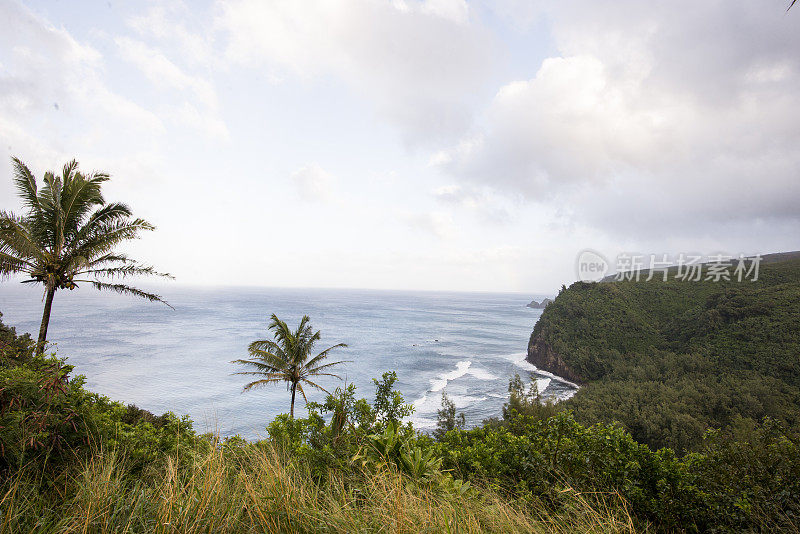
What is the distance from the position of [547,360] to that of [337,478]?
60880 mm

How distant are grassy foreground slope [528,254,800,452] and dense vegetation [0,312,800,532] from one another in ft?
34.8

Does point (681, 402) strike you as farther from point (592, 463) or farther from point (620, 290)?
point (620, 290)

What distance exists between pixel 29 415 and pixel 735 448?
40.8ft

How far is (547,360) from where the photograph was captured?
57.2m

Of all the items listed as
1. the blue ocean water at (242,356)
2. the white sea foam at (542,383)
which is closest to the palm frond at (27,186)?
the blue ocean water at (242,356)

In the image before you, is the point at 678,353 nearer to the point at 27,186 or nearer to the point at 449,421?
the point at 449,421

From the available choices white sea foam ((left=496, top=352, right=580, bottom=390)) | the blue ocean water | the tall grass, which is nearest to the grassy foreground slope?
white sea foam ((left=496, top=352, right=580, bottom=390))

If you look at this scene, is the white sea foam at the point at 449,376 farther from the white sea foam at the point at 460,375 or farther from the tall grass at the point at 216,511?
the tall grass at the point at 216,511

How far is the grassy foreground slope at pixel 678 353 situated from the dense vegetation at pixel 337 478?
10.6 meters

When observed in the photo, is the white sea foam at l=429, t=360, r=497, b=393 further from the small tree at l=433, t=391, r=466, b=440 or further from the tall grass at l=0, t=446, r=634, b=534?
the tall grass at l=0, t=446, r=634, b=534

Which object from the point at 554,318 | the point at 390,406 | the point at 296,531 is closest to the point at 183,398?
the point at 390,406

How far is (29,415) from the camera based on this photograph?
3.12m

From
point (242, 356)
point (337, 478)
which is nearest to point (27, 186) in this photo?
point (337, 478)

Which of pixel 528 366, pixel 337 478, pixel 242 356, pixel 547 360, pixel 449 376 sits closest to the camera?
pixel 337 478
